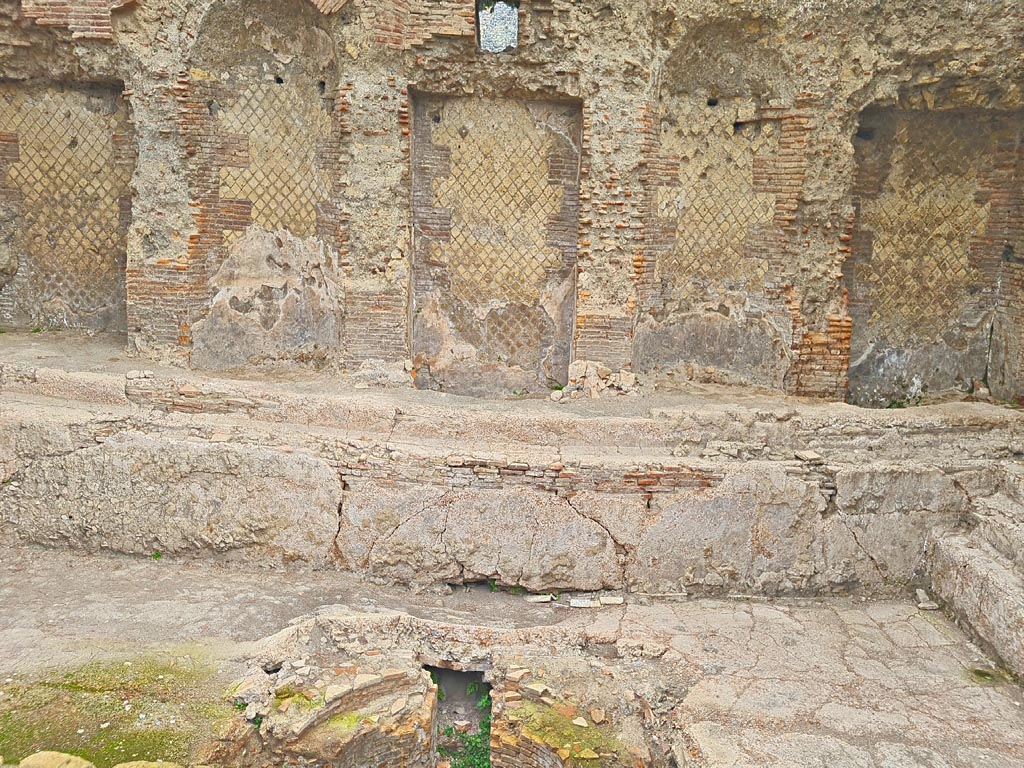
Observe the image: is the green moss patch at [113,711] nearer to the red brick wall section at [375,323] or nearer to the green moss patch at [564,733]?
the green moss patch at [564,733]

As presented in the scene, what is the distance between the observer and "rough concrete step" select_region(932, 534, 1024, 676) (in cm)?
527

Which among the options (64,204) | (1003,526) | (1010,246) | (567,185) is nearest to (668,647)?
(1003,526)

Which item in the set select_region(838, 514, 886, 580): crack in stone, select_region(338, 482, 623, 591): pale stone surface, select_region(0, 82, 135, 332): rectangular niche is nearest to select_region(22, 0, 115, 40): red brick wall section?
select_region(0, 82, 135, 332): rectangular niche

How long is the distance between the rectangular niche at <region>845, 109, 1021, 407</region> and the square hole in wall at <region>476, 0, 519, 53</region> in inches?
128

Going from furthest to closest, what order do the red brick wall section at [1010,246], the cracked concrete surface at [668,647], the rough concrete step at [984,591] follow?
the red brick wall section at [1010,246], the rough concrete step at [984,591], the cracked concrete surface at [668,647]

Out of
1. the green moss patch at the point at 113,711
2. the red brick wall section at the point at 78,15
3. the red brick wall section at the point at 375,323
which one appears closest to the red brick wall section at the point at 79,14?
the red brick wall section at the point at 78,15

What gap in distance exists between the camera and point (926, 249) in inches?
308

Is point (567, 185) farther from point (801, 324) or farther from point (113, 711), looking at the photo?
point (113, 711)

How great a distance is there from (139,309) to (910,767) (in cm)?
683

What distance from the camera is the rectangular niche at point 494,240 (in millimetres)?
7605

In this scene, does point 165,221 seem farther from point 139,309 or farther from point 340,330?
point 340,330

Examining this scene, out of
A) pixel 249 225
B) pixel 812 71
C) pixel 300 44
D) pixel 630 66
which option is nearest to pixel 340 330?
pixel 249 225

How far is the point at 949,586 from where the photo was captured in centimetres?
606

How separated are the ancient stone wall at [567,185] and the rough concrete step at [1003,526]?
1703mm
